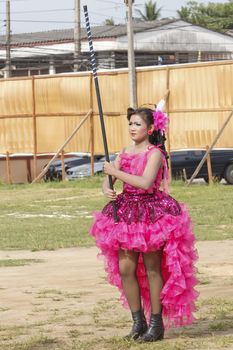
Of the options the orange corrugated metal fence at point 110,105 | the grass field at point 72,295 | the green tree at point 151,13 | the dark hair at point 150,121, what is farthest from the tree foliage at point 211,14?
the dark hair at point 150,121

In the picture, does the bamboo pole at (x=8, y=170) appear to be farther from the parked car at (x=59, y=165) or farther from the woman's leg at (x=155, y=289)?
the woman's leg at (x=155, y=289)

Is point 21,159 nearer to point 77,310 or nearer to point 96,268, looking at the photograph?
point 96,268

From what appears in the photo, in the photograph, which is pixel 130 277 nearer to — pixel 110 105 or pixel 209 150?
pixel 209 150

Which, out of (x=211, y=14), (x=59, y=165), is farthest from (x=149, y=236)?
(x=211, y=14)

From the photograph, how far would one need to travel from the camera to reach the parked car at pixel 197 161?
28.3m

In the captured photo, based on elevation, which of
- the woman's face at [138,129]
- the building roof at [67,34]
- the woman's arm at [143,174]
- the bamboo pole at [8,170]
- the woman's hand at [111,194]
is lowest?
the bamboo pole at [8,170]

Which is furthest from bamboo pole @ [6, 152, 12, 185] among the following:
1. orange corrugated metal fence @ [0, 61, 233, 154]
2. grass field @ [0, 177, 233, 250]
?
grass field @ [0, 177, 233, 250]

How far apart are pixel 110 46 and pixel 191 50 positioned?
337 inches

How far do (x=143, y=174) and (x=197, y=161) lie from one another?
20.4 metres

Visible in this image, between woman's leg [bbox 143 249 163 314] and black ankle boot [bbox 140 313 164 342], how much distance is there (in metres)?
0.05

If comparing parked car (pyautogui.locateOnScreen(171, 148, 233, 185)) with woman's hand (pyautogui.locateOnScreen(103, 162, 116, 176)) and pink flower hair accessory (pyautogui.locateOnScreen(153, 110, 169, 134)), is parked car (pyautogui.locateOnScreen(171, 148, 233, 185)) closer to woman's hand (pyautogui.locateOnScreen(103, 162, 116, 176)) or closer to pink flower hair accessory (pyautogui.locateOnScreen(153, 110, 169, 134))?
pink flower hair accessory (pyautogui.locateOnScreen(153, 110, 169, 134))

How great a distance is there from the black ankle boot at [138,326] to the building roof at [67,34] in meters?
58.0

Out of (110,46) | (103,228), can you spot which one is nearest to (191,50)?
(110,46)

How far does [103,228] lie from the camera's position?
323 inches
